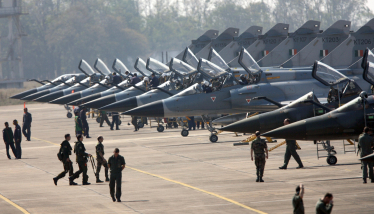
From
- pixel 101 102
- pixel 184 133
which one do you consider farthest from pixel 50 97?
pixel 184 133

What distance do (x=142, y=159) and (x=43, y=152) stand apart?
5291 mm

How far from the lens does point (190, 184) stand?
1395 centimetres

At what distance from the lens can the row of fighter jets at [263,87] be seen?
1458 cm

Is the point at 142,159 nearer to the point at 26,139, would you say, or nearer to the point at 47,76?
the point at 26,139

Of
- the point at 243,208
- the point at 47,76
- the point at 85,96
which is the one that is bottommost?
the point at 243,208

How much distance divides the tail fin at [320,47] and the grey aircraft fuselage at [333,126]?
665 inches

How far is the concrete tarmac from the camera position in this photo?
11523 millimetres

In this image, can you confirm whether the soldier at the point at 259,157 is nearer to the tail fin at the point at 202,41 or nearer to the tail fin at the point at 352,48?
the tail fin at the point at 352,48

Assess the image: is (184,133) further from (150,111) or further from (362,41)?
(362,41)

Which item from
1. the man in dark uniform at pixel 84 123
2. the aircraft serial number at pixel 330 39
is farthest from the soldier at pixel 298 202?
the aircraft serial number at pixel 330 39

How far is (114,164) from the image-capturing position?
485 inches

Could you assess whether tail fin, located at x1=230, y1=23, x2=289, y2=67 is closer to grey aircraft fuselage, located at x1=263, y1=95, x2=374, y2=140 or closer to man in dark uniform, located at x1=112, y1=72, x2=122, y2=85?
man in dark uniform, located at x1=112, y1=72, x2=122, y2=85

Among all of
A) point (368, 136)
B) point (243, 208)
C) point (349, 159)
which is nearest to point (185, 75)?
point (349, 159)

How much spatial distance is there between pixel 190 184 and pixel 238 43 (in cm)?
2668
